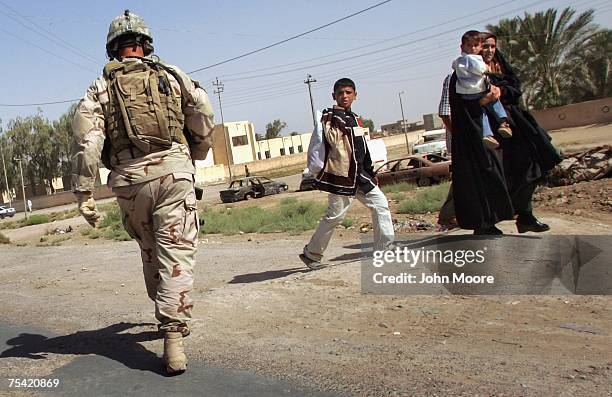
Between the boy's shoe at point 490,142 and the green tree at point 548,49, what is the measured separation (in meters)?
37.1

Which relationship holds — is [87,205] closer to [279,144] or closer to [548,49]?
[548,49]

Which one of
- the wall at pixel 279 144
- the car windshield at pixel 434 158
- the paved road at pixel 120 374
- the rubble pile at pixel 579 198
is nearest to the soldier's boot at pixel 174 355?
the paved road at pixel 120 374

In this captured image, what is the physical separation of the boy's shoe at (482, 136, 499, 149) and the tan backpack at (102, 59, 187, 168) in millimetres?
2475

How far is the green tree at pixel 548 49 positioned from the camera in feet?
124

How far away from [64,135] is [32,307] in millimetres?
70301

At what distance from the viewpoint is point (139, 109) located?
11.0ft

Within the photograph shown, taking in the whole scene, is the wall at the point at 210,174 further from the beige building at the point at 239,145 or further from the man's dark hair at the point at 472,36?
the man's dark hair at the point at 472,36

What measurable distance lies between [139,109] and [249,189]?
Result: 25.6 metres

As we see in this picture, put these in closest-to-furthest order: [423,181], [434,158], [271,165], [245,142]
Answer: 1. [423,181]
2. [434,158]
3. [271,165]
4. [245,142]

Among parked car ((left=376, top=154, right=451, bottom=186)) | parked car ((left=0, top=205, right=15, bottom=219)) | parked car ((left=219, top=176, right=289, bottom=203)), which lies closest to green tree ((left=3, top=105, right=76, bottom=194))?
parked car ((left=0, top=205, right=15, bottom=219))

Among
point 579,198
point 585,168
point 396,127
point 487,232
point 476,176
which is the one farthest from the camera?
point 396,127

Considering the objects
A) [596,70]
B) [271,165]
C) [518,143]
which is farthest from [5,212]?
[518,143]

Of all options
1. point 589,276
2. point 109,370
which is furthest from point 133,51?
point 589,276

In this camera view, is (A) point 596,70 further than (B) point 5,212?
No
